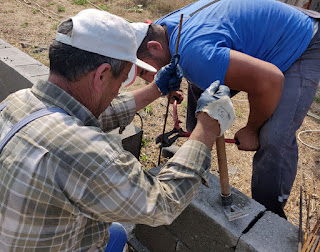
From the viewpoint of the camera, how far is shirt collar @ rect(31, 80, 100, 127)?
1.37 metres

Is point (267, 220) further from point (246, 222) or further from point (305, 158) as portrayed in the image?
point (305, 158)

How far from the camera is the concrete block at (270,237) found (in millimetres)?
1816

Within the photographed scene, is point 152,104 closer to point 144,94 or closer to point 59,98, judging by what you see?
point 144,94

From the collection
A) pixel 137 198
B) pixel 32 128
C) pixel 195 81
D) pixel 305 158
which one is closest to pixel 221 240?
pixel 137 198

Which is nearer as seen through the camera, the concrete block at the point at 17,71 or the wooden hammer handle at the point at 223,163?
the wooden hammer handle at the point at 223,163

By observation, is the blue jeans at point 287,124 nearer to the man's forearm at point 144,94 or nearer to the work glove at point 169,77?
the work glove at point 169,77

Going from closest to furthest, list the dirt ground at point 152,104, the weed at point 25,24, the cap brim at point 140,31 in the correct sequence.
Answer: the cap brim at point 140,31, the dirt ground at point 152,104, the weed at point 25,24

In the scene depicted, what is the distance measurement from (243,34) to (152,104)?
2.88 meters

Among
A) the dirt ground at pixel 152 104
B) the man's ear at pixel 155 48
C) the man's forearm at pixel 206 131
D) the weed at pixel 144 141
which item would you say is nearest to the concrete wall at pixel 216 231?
the dirt ground at pixel 152 104

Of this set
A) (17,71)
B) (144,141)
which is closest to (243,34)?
(144,141)

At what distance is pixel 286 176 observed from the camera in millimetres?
2404

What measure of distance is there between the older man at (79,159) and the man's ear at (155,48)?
0.81 metres

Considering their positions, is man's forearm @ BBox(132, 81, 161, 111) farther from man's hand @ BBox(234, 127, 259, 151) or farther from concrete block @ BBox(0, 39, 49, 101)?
concrete block @ BBox(0, 39, 49, 101)

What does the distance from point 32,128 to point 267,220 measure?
161cm
